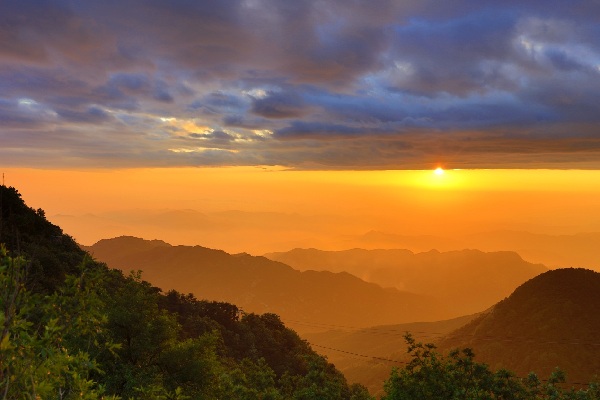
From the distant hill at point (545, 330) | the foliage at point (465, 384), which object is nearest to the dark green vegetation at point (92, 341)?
the foliage at point (465, 384)

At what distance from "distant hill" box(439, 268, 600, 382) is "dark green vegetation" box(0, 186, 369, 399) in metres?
114

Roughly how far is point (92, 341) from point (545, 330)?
173 metres

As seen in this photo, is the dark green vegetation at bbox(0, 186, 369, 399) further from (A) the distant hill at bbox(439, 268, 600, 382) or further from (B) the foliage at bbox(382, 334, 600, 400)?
(A) the distant hill at bbox(439, 268, 600, 382)

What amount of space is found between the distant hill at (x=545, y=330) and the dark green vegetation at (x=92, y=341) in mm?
113510

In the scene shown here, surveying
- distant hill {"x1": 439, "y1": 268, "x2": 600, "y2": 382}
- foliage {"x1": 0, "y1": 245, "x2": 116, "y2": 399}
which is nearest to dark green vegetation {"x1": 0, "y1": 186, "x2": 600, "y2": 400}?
foliage {"x1": 0, "y1": 245, "x2": 116, "y2": 399}

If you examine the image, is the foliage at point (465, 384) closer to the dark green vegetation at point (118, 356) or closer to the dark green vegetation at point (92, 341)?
the dark green vegetation at point (118, 356)

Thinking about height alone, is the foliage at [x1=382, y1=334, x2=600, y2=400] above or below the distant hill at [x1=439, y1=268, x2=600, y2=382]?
above

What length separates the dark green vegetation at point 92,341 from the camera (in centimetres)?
1044

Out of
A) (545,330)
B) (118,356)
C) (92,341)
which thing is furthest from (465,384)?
(545,330)

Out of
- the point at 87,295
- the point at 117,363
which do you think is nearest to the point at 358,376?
the point at 117,363

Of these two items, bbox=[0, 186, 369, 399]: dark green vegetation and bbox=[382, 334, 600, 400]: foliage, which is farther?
bbox=[382, 334, 600, 400]: foliage

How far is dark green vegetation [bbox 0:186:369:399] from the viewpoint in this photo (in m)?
10.4

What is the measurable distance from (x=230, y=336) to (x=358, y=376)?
106 m

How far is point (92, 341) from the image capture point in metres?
24.9
